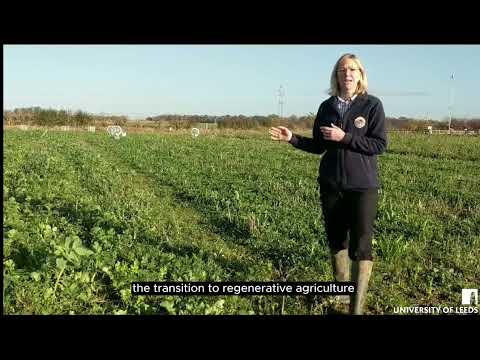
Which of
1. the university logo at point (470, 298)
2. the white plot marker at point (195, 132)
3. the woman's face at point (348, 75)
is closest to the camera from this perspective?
the woman's face at point (348, 75)

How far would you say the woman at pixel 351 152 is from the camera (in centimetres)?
353

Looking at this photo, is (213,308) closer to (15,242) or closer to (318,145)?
(318,145)

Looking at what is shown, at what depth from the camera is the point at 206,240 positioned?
5836 mm

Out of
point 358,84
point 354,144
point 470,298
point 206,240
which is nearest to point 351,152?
point 354,144

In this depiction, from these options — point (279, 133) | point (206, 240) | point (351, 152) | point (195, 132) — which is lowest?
point (206, 240)

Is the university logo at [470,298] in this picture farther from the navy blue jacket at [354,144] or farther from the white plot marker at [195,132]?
the white plot marker at [195,132]

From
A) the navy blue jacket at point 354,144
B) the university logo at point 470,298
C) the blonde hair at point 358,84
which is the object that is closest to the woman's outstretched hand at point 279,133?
the navy blue jacket at point 354,144

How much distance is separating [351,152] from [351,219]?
535 millimetres

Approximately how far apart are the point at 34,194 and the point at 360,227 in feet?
18.7

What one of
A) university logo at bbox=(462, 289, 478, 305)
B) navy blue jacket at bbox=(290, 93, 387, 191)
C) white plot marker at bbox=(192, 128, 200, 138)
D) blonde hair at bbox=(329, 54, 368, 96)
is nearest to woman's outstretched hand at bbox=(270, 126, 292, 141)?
navy blue jacket at bbox=(290, 93, 387, 191)

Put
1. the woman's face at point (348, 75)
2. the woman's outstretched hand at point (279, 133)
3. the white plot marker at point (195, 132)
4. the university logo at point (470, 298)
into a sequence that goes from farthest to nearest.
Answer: the white plot marker at point (195, 132)
the woman's outstretched hand at point (279, 133)
the university logo at point (470, 298)
the woman's face at point (348, 75)

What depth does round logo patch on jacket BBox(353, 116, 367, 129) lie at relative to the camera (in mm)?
3570

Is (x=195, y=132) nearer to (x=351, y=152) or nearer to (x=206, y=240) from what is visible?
(x=206, y=240)
